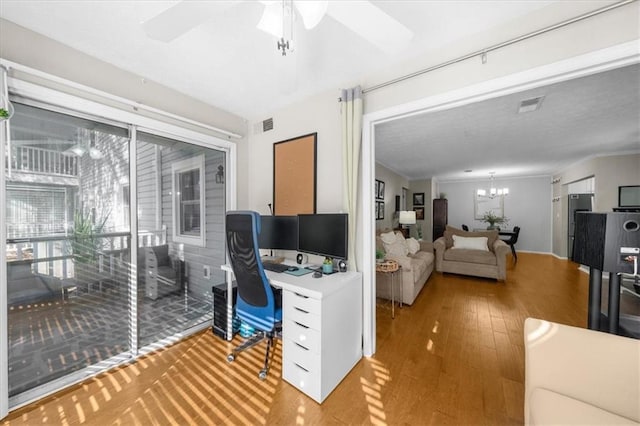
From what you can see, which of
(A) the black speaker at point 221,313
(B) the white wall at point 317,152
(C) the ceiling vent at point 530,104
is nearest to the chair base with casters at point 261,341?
(A) the black speaker at point 221,313

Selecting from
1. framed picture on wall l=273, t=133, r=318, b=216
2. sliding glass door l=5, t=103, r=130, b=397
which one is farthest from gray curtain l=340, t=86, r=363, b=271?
sliding glass door l=5, t=103, r=130, b=397

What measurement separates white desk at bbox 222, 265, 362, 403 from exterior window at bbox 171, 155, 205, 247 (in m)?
1.40

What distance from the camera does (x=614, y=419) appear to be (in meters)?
0.92

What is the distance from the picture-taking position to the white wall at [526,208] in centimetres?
730

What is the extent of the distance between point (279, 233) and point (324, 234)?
629 millimetres

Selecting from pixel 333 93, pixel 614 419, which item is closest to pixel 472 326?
pixel 614 419

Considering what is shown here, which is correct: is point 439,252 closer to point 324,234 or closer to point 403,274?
point 403,274

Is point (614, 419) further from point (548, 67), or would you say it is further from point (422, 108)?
point (422, 108)

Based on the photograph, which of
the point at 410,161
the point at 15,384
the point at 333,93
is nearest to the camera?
the point at 15,384

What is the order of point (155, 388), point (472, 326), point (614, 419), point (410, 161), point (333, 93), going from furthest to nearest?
point (410, 161) < point (472, 326) < point (333, 93) < point (155, 388) < point (614, 419)

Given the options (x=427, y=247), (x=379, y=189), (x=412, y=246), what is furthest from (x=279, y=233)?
(x=427, y=247)

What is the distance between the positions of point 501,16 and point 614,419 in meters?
2.17

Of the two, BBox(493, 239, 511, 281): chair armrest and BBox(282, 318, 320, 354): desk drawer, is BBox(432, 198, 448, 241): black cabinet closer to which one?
BBox(493, 239, 511, 281): chair armrest

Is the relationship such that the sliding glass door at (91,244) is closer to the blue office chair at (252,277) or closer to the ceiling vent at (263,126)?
the ceiling vent at (263,126)
